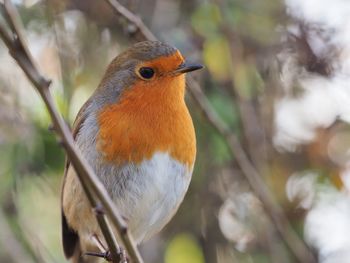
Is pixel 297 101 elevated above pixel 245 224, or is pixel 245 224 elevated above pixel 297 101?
pixel 297 101

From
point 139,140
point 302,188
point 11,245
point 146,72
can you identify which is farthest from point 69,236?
point 302,188

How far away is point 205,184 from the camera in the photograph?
459cm

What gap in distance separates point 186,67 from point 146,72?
0.22 meters

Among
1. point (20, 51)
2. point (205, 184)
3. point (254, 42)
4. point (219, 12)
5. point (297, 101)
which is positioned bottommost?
point (205, 184)

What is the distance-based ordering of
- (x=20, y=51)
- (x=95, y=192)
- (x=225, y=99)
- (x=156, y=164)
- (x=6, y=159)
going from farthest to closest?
(x=225, y=99)
(x=6, y=159)
(x=156, y=164)
(x=95, y=192)
(x=20, y=51)

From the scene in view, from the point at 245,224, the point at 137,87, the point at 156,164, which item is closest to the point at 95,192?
the point at 156,164

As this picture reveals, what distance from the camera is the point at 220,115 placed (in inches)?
170

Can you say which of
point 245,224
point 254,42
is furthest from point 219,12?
point 245,224

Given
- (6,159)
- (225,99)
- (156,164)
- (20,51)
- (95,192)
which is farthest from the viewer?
(225,99)

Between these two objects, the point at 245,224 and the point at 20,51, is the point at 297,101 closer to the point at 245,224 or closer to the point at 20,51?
the point at 245,224

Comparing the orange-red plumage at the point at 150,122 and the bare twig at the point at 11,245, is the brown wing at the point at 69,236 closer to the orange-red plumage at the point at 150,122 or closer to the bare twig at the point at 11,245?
the bare twig at the point at 11,245

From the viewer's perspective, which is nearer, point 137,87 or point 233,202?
point 137,87

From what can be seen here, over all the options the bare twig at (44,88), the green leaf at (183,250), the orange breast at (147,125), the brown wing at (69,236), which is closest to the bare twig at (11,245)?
the brown wing at (69,236)

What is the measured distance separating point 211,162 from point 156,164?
136 cm
